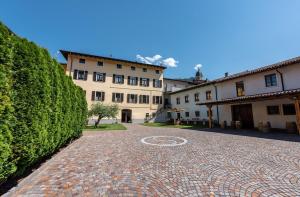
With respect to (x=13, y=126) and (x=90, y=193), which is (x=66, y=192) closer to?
(x=90, y=193)

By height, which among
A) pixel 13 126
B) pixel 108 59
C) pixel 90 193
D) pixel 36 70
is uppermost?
pixel 108 59

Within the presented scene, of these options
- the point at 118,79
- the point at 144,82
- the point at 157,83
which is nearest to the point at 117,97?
the point at 118,79

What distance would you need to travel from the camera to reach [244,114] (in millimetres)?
16000

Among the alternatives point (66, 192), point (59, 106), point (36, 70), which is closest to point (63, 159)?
point (59, 106)

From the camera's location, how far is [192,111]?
23.1 meters

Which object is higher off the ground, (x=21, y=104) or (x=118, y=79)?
(x=118, y=79)

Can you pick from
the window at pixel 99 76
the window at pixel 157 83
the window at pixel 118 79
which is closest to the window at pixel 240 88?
the window at pixel 157 83

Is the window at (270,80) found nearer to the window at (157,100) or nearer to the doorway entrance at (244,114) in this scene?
the doorway entrance at (244,114)

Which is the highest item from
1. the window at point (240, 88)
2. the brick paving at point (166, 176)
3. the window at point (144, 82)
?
the window at point (144, 82)

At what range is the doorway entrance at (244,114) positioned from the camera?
15.5 m

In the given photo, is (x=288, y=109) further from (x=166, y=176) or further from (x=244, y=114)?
(x=166, y=176)

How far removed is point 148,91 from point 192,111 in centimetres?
872

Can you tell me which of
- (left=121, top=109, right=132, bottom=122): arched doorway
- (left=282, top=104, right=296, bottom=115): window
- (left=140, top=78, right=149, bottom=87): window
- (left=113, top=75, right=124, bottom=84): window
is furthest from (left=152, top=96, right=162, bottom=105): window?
(left=282, top=104, right=296, bottom=115): window

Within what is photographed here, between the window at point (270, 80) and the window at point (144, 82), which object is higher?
the window at point (144, 82)
